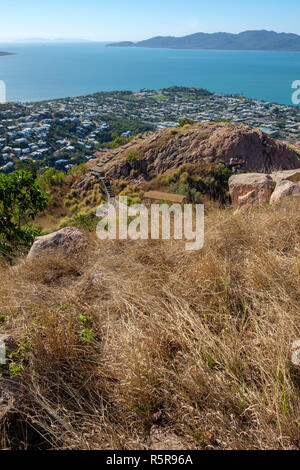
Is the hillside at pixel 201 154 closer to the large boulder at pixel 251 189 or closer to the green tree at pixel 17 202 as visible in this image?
the large boulder at pixel 251 189

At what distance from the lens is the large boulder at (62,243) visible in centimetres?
374

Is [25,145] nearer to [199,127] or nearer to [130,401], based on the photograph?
[199,127]

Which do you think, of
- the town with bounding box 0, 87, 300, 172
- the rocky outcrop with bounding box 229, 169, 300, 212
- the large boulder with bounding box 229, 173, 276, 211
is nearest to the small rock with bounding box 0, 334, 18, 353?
the rocky outcrop with bounding box 229, 169, 300, 212

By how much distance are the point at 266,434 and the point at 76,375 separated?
1.11 metres

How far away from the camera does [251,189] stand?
20.6 ft

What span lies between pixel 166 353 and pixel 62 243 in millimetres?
2508

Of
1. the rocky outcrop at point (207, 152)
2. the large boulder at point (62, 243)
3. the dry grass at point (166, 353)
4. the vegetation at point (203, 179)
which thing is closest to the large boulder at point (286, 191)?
the dry grass at point (166, 353)

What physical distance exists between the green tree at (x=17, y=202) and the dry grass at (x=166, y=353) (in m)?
3.35

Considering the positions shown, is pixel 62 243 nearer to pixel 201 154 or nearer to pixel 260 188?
pixel 260 188

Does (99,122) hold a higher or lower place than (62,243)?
higher

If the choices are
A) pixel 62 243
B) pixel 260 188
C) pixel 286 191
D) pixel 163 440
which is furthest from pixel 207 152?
pixel 163 440

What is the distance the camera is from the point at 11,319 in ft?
7.49

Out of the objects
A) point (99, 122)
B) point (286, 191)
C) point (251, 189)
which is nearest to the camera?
point (286, 191)
